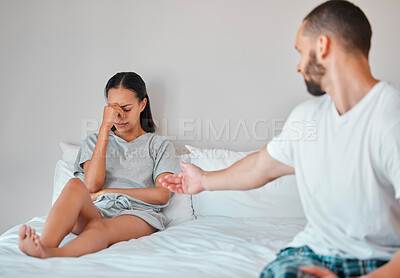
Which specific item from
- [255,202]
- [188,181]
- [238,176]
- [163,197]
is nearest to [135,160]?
[163,197]

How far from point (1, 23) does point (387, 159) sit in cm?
242

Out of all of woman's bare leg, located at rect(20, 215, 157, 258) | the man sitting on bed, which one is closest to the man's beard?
the man sitting on bed

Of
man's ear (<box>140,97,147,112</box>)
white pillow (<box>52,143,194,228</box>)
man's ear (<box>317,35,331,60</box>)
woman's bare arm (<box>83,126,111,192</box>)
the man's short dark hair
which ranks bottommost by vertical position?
white pillow (<box>52,143,194,228</box>)

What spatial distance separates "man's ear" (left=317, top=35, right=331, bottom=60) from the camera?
99 centimetres

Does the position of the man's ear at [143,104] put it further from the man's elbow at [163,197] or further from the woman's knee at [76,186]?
the woman's knee at [76,186]

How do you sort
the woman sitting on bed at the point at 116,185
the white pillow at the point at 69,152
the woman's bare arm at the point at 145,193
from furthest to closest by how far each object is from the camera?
the white pillow at the point at 69,152
the woman's bare arm at the point at 145,193
the woman sitting on bed at the point at 116,185

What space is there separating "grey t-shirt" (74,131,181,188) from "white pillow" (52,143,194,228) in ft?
0.35

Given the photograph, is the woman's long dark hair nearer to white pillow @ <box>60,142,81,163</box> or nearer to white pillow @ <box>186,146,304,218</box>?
white pillow @ <box>60,142,81,163</box>

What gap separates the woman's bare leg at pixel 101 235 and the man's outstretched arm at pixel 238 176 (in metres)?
0.37

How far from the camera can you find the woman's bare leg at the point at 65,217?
1246 millimetres

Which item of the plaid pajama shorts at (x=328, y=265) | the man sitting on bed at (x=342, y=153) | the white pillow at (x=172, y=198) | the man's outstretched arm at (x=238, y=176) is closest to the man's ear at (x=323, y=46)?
the man sitting on bed at (x=342, y=153)

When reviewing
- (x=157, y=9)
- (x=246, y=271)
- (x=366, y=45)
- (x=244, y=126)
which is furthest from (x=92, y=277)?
(x=157, y=9)

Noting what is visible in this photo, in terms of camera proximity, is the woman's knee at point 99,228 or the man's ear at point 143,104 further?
the man's ear at point 143,104

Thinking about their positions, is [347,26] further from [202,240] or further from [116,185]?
[116,185]
